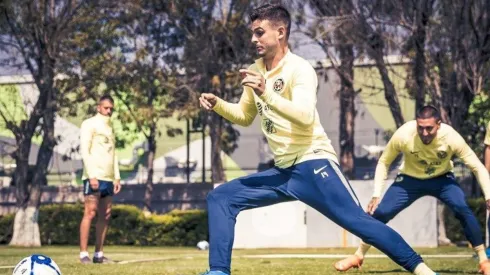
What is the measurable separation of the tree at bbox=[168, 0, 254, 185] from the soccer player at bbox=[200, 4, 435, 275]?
72.6 feet

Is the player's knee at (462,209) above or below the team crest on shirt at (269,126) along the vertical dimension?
below

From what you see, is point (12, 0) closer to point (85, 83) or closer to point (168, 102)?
point (85, 83)

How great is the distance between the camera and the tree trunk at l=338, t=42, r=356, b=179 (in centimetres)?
2766

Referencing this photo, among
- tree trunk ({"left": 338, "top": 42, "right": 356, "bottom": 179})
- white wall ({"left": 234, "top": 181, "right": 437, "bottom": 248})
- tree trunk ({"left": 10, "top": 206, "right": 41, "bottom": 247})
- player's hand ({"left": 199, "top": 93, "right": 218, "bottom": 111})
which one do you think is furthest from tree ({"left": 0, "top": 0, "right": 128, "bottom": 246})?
player's hand ({"left": 199, "top": 93, "right": 218, "bottom": 111})

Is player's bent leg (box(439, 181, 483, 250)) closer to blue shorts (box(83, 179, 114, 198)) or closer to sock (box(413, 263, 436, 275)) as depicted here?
sock (box(413, 263, 436, 275))

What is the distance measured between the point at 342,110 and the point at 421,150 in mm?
23098

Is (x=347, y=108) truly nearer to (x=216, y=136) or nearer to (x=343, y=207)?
(x=216, y=136)

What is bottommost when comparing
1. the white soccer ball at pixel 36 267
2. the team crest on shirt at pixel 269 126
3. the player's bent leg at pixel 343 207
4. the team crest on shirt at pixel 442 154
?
the white soccer ball at pixel 36 267

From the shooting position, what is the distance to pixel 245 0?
97.0 feet

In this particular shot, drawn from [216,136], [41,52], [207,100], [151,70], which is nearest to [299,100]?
[207,100]

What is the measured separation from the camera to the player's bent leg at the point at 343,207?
25.8 feet

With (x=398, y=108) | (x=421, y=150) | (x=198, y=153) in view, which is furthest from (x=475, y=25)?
(x=198, y=153)

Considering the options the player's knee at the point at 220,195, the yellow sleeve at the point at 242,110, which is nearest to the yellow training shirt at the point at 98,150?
the yellow sleeve at the point at 242,110

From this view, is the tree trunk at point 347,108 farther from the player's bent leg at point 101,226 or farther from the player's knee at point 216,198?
the player's knee at point 216,198
